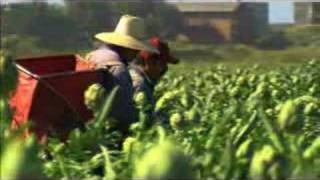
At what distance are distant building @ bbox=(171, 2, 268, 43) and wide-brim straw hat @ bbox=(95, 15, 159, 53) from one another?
16.4 meters

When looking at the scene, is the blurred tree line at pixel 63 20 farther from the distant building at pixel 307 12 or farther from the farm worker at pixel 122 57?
the farm worker at pixel 122 57

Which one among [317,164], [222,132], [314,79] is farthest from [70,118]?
[314,79]

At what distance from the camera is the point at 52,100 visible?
287cm

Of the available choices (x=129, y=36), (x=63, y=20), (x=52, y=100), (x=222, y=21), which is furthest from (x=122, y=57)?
(x=222, y=21)

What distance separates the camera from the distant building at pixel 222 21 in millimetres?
20469

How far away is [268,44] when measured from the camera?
66.1 feet

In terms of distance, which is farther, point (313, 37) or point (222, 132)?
point (313, 37)

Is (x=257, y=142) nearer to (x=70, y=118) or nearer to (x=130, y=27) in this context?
(x=70, y=118)

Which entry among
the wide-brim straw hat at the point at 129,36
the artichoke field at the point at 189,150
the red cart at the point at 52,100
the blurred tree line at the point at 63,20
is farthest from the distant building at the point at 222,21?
the artichoke field at the point at 189,150

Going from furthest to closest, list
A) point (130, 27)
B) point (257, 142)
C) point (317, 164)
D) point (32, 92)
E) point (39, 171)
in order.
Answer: point (130, 27), point (32, 92), point (257, 142), point (317, 164), point (39, 171)

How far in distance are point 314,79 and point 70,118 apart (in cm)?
345

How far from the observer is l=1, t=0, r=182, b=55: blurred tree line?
1755 cm

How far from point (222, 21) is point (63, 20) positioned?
12.1ft

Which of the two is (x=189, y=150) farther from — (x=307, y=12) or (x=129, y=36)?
(x=307, y=12)
